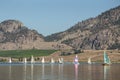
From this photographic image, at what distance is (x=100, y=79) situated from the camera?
10400 centimetres

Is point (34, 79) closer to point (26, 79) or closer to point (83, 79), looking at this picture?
point (26, 79)

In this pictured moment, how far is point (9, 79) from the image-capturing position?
106000 millimetres

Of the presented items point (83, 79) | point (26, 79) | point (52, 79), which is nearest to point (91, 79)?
point (83, 79)

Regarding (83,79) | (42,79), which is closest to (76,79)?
(83,79)

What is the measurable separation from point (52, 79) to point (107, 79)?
14.0 meters

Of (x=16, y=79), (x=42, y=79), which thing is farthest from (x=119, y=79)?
(x=16, y=79)

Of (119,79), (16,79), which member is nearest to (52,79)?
(16,79)

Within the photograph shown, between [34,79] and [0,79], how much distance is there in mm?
8722

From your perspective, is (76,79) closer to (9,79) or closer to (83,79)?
(83,79)

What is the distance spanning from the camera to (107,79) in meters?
104

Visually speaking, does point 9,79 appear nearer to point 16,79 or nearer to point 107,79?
point 16,79

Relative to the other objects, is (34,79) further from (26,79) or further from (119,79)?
(119,79)

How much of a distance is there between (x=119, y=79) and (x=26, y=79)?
78.2 feet

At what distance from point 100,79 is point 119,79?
16.2ft
